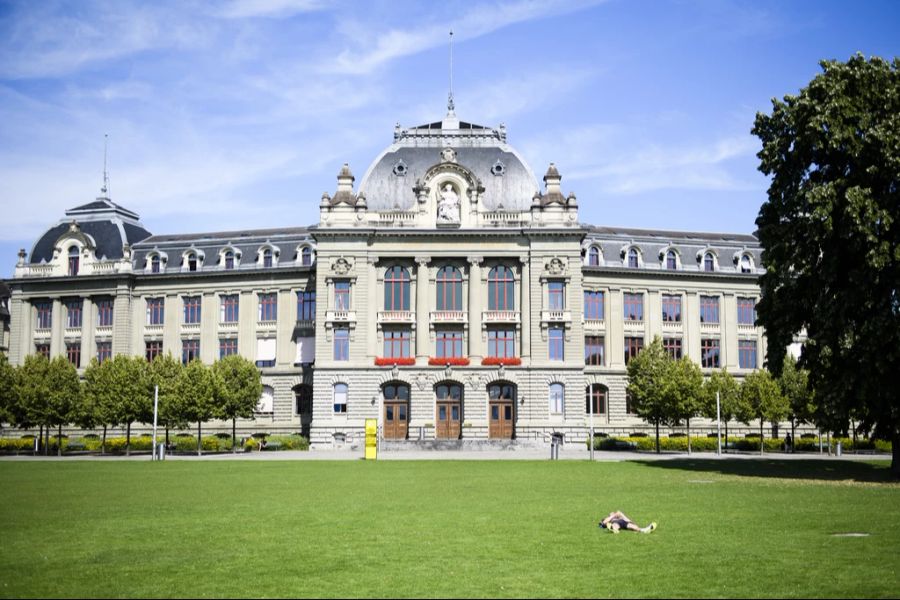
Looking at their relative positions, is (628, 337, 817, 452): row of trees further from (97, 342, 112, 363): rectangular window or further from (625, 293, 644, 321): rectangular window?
(97, 342, 112, 363): rectangular window

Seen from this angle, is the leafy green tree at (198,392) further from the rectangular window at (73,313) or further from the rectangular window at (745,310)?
the rectangular window at (745,310)

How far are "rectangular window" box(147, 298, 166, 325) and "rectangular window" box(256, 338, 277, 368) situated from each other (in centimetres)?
1058

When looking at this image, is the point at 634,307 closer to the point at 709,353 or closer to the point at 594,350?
the point at 594,350

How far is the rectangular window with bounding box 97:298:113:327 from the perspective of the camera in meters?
94.1

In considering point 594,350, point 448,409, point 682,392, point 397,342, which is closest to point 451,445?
point 448,409

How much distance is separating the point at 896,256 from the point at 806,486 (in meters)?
10.1

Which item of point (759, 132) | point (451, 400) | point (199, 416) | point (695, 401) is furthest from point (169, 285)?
point (759, 132)

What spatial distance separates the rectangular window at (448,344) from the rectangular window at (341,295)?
322 inches

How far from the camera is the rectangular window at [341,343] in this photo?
81.6m

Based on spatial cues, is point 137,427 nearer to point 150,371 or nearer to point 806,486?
point 150,371

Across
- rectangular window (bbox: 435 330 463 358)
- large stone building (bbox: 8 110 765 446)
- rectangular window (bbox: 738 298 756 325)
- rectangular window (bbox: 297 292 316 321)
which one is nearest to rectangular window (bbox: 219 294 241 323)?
large stone building (bbox: 8 110 765 446)

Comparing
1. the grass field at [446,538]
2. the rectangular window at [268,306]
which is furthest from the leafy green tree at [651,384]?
the grass field at [446,538]

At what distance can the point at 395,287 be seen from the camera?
271 feet

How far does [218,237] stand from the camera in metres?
97.1
